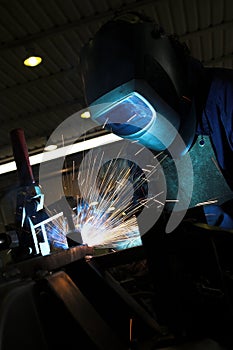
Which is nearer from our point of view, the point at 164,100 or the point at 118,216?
the point at 164,100

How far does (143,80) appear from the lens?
5.74 ft

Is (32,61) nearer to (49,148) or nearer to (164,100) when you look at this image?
(164,100)

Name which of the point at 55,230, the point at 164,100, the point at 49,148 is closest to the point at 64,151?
the point at 49,148

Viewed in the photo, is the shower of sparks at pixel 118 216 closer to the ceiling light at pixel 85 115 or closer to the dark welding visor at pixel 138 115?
the dark welding visor at pixel 138 115

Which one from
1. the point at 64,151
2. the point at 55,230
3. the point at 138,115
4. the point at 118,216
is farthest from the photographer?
the point at 64,151

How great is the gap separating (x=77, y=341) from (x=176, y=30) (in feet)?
15.3

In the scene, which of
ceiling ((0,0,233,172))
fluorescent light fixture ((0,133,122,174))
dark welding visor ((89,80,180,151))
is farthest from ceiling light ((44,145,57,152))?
dark welding visor ((89,80,180,151))

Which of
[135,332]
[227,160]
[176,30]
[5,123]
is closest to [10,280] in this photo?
[135,332]

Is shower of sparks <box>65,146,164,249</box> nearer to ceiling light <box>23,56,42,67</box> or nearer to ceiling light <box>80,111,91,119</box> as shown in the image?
ceiling light <box>23,56,42,67</box>

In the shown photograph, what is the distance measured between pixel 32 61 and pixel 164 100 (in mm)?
3457

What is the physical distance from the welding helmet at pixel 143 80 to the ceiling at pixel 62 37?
73.7 inches

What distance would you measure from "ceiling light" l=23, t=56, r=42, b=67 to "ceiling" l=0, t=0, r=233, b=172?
7cm

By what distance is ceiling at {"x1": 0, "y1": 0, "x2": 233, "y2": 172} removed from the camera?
4090mm

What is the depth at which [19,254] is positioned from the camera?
1.71 meters
